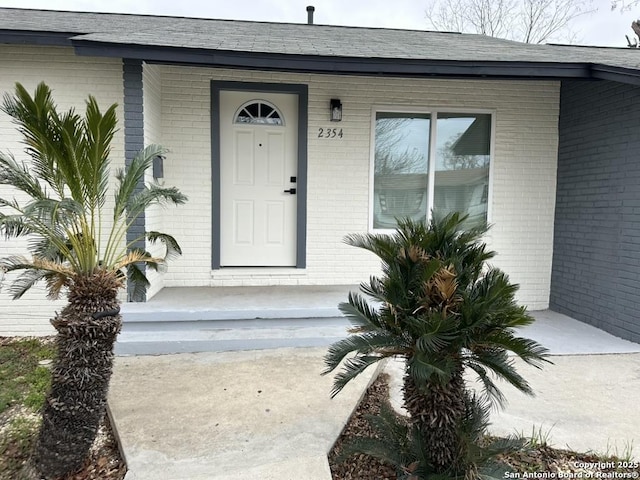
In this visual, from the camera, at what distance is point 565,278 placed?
17.5ft

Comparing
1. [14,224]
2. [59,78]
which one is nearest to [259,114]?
[59,78]

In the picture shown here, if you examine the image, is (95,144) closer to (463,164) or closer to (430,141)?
(430,141)

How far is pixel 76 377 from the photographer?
225 centimetres

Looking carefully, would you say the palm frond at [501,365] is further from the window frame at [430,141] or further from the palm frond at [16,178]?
the window frame at [430,141]

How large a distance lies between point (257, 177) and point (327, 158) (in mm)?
885

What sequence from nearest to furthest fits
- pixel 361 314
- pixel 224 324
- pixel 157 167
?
pixel 361 314 < pixel 224 324 < pixel 157 167

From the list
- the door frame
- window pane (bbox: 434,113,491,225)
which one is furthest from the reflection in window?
window pane (bbox: 434,113,491,225)

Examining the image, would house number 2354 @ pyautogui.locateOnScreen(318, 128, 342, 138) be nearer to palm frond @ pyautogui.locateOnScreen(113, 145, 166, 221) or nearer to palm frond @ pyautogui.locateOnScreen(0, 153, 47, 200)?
palm frond @ pyautogui.locateOnScreen(113, 145, 166, 221)

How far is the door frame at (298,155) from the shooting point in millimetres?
5047

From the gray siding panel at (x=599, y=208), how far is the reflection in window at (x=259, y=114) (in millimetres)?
3570

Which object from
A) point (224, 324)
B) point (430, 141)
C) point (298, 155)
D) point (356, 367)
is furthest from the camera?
point (430, 141)

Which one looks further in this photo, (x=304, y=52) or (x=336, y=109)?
(x=336, y=109)

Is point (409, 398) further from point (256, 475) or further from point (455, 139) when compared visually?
point (455, 139)

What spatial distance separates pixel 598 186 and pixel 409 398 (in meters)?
4.02
